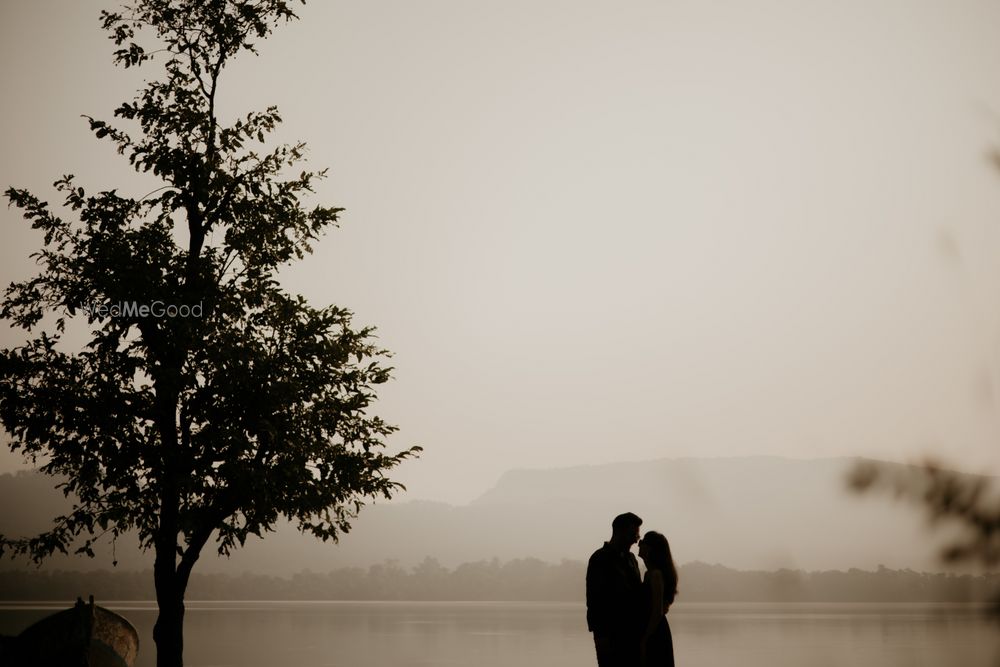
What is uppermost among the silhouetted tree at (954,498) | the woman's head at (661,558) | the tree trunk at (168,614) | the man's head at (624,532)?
the silhouetted tree at (954,498)

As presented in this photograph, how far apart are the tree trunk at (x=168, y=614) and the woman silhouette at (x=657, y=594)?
13430 millimetres

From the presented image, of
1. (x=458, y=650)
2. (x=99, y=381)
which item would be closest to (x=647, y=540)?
(x=99, y=381)

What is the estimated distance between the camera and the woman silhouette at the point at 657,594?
37.8 ft

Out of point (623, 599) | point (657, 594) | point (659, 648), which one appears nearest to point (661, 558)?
point (657, 594)

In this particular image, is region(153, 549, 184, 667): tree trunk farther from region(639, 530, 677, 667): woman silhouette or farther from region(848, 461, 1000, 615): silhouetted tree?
region(848, 461, 1000, 615): silhouetted tree

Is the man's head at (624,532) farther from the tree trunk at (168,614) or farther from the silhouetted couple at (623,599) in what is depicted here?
the tree trunk at (168,614)

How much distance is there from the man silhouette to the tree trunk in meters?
13.4

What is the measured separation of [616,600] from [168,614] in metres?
14.2

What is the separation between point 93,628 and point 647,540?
19.0 metres

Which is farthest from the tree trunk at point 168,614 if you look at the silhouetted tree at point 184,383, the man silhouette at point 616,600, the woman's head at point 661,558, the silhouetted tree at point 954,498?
the silhouetted tree at point 954,498

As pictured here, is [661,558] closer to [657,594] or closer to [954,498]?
[657,594]

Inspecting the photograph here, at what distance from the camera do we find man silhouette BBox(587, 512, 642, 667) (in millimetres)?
11461

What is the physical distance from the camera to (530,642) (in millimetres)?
117750

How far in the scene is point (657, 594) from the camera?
11500 millimetres
